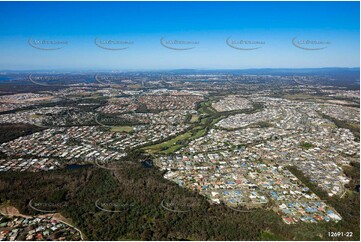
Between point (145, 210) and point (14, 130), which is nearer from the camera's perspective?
point (145, 210)

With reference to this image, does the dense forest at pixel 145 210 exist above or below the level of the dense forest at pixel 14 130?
below

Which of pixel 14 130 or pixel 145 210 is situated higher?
pixel 14 130

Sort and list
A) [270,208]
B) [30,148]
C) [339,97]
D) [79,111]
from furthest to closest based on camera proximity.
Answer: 1. [339,97]
2. [79,111]
3. [30,148]
4. [270,208]

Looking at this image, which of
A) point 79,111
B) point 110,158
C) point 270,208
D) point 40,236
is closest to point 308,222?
point 270,208

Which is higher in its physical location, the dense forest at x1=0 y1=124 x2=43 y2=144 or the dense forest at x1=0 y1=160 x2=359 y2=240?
the dense forest at x1=0 y1=124 x2=43 y2=144

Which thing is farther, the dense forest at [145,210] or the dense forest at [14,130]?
the dense forest at [14,130]

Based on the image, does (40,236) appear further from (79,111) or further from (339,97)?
(339,97)

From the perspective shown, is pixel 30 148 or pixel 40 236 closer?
pixel 40 236

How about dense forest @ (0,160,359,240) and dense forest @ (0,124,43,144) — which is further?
dense forest @ (0,124,43,144)
